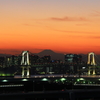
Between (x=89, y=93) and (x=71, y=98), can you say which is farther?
(x=89, y=93)

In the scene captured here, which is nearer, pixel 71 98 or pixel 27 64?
pixel 71 98

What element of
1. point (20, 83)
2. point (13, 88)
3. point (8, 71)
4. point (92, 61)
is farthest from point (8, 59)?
point (13, 88)

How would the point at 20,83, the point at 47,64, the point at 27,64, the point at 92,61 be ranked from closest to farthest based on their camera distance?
the point at 20,83 → the point at 27,64 → the point at 47,64 → the point at 92,61

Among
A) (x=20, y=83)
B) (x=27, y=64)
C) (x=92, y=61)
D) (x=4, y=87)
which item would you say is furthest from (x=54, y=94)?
(x=92, y=61)

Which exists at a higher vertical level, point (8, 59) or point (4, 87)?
point (8, 59)

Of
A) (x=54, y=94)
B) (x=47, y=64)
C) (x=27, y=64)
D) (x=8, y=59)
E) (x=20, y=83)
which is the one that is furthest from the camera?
(x=8, y=59)

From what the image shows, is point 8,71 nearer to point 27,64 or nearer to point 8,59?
point 27,64

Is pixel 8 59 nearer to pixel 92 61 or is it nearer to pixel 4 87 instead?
pixel 92 61

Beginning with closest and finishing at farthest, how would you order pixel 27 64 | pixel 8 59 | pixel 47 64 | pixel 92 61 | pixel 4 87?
pixel 4 87 → pixel 27 64 → pixel 47 64 → pixel 92 61 → pixel 8 59

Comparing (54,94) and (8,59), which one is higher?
(8,59)
